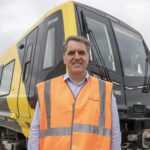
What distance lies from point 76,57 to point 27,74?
328cm

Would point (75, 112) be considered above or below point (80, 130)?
above

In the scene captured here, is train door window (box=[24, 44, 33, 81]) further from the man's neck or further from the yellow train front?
the man's neck

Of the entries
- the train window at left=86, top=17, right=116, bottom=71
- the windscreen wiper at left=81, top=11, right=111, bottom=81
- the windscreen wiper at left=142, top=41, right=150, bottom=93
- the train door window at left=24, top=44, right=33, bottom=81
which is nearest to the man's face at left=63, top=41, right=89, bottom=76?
the windscreen wiper at left=81, top=11, right=111, bottom=81

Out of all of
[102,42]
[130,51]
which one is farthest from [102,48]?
[130,51]

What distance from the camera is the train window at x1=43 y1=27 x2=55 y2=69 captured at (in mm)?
5297

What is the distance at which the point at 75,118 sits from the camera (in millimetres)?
2795

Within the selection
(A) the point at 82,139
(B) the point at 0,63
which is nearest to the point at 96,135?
(A) the point at 82,139

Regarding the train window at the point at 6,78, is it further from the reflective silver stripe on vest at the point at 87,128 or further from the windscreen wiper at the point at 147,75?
the reflective silver stripe on vest at the point at 87,128

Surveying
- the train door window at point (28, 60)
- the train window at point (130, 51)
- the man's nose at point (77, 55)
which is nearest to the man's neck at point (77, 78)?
the man's nose at point (77, 55)

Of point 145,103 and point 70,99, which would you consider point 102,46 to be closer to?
point 145,103

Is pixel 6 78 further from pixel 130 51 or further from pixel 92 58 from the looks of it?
pixel 92 58

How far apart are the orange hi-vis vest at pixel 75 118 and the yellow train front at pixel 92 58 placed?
82.1 inches

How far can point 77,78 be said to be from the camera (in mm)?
2949

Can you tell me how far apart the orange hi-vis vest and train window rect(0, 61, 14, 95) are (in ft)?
15.1
